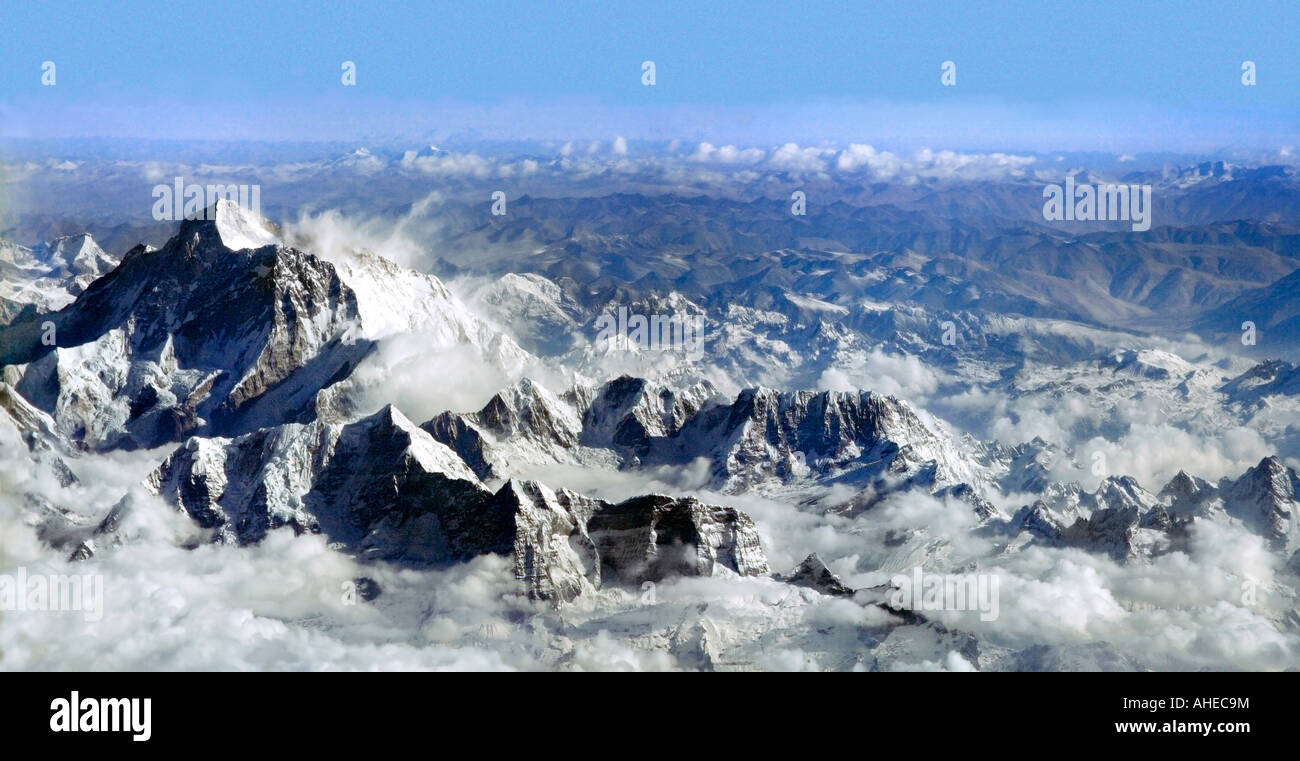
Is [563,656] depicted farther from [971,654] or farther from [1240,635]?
[1240,635]

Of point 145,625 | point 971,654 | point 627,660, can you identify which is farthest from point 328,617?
point 971,654
